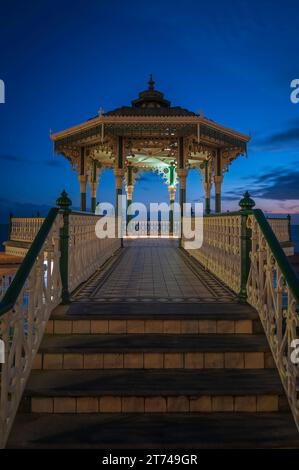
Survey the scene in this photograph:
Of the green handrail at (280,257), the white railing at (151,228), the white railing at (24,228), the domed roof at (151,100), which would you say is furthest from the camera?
the white railing at (151,228)

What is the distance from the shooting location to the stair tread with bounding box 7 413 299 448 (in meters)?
2.36

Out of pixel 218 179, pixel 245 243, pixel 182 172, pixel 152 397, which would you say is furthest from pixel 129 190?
pixel 152 397

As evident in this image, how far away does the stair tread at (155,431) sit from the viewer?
7.74ft

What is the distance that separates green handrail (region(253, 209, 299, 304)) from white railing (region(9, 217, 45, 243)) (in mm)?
11735

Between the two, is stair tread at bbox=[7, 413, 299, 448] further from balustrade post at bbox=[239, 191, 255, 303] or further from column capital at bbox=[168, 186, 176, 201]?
column capital at bbox=[168, 186, 176, 201]

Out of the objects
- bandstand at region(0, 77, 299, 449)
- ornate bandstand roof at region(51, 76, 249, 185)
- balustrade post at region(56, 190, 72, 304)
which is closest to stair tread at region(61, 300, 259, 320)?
bandstand at region(0, 77, 299, 449)

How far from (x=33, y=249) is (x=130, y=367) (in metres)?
1.68

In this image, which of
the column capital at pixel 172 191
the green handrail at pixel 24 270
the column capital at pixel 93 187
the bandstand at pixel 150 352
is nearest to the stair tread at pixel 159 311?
the bandstand at pixel 150 352

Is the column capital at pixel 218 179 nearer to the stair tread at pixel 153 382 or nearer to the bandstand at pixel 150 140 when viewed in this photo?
the bandstand at pixel 150 140

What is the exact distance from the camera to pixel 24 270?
2.94 meters

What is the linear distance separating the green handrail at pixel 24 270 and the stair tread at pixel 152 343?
2.98 ft
